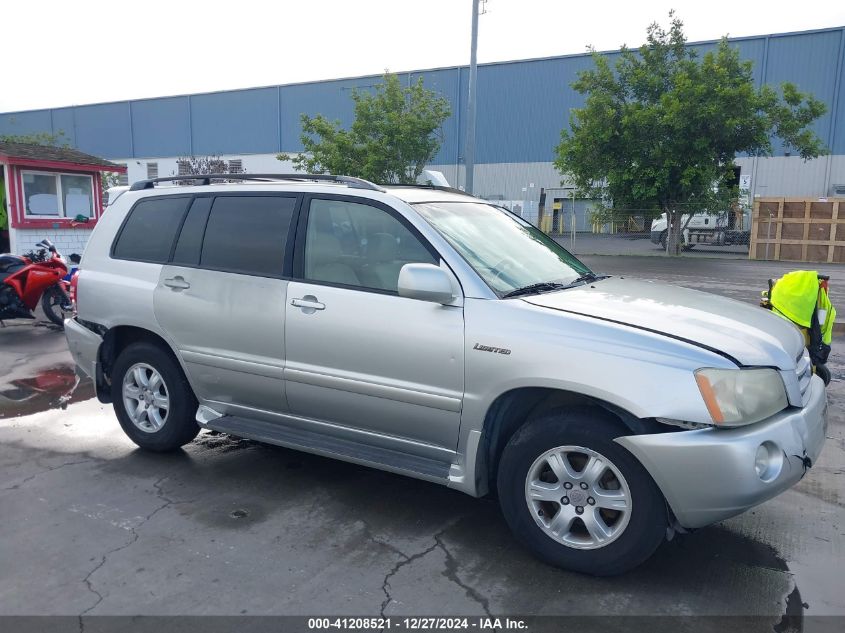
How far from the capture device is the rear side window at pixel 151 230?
491cm

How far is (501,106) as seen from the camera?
39281mm

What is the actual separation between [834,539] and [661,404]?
1611 millimetres

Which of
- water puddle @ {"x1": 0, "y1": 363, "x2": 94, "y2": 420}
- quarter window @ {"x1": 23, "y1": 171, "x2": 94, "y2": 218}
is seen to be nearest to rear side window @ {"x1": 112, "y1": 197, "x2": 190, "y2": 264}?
water puddle @ {"x1": 0, "y1": 363, "x2": 94, "y2": 420}

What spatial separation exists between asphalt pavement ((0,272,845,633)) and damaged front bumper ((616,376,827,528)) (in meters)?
0.48

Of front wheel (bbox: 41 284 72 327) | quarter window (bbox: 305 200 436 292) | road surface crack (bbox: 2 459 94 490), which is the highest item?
quarter window (bbox: 305 200 436 292)

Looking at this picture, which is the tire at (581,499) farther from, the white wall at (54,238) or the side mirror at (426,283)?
the white wall at (54,238)

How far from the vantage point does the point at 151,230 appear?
5.03 m

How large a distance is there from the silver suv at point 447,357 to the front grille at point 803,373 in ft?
0.05

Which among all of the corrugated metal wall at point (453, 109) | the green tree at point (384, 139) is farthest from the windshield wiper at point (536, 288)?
the corrugated metal wall at point (453, 109)

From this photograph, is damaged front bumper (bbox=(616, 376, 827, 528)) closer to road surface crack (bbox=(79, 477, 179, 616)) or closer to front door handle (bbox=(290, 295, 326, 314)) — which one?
front door handle (bbox=(290, 295, 326, 314))

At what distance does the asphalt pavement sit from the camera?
3.11 m

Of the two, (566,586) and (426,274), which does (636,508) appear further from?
(426,274)

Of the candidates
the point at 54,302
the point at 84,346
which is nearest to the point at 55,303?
the point at 54,302

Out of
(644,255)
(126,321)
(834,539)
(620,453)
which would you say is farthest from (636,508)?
(644,255)
